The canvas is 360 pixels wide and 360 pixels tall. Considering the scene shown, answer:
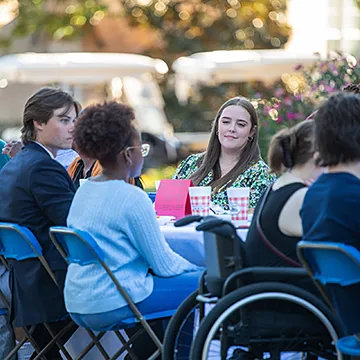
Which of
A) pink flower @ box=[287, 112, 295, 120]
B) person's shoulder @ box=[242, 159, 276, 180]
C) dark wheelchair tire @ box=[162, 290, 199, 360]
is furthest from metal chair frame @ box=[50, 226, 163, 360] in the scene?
pink flower @ box=[287, 112, 295, 120]

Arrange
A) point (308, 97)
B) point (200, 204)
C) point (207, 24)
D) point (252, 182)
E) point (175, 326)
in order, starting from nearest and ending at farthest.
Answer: point (175, 326) → point (200, 204) → point (252, 182) → point (308, 97) → point (207, 24)

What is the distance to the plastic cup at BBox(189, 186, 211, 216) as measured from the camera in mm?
4906

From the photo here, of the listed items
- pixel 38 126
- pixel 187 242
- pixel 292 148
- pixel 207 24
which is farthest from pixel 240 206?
pixel 207 24

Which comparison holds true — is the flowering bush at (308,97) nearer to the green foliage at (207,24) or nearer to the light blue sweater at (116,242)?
the light blue sweater at (116,242)

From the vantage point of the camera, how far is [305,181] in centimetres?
410

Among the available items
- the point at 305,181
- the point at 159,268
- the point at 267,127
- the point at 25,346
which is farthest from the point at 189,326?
the point at 267,127

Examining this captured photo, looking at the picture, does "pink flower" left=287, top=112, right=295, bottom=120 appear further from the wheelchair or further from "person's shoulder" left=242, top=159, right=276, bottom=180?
the wheelchair

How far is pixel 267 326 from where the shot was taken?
3.87 metres

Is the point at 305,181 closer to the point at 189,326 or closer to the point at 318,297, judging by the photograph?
the point at 318,297

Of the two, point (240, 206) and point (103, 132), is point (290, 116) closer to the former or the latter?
point (240, 206)

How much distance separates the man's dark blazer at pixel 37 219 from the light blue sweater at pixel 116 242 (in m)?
0.41

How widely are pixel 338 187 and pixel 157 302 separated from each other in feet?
3.77

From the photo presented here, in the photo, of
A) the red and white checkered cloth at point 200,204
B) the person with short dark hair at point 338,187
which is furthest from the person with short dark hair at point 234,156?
the person with short dark hair at point 338,187

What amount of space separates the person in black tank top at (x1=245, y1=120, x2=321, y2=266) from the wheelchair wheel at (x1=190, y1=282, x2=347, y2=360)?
21cm
